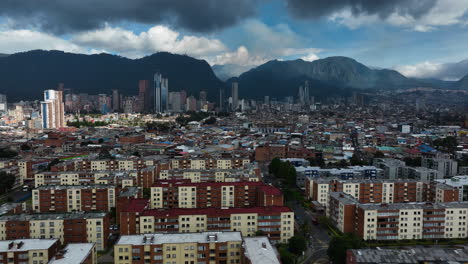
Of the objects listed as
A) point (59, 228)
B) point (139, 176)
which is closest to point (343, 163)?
point (139, 176)

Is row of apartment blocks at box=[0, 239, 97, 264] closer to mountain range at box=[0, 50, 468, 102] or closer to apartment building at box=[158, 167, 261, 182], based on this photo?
apartment building at box=[158, 167, 261, 182]

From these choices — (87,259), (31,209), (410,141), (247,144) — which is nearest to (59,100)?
(247,144)

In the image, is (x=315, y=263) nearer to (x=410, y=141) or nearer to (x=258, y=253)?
(x=258, y=253)

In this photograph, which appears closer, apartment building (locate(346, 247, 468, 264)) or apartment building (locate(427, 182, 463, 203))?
apartment building (locate(346, 247, 468, 264))

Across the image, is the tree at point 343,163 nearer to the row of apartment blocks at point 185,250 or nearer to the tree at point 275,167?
the tree at point 275,167

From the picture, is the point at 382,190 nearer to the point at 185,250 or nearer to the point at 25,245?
the point at 185,250

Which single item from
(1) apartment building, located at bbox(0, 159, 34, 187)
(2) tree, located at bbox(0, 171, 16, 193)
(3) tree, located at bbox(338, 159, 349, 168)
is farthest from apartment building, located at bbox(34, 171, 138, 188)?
(3) tree, located at bbox(338, 159, 349, 168)
